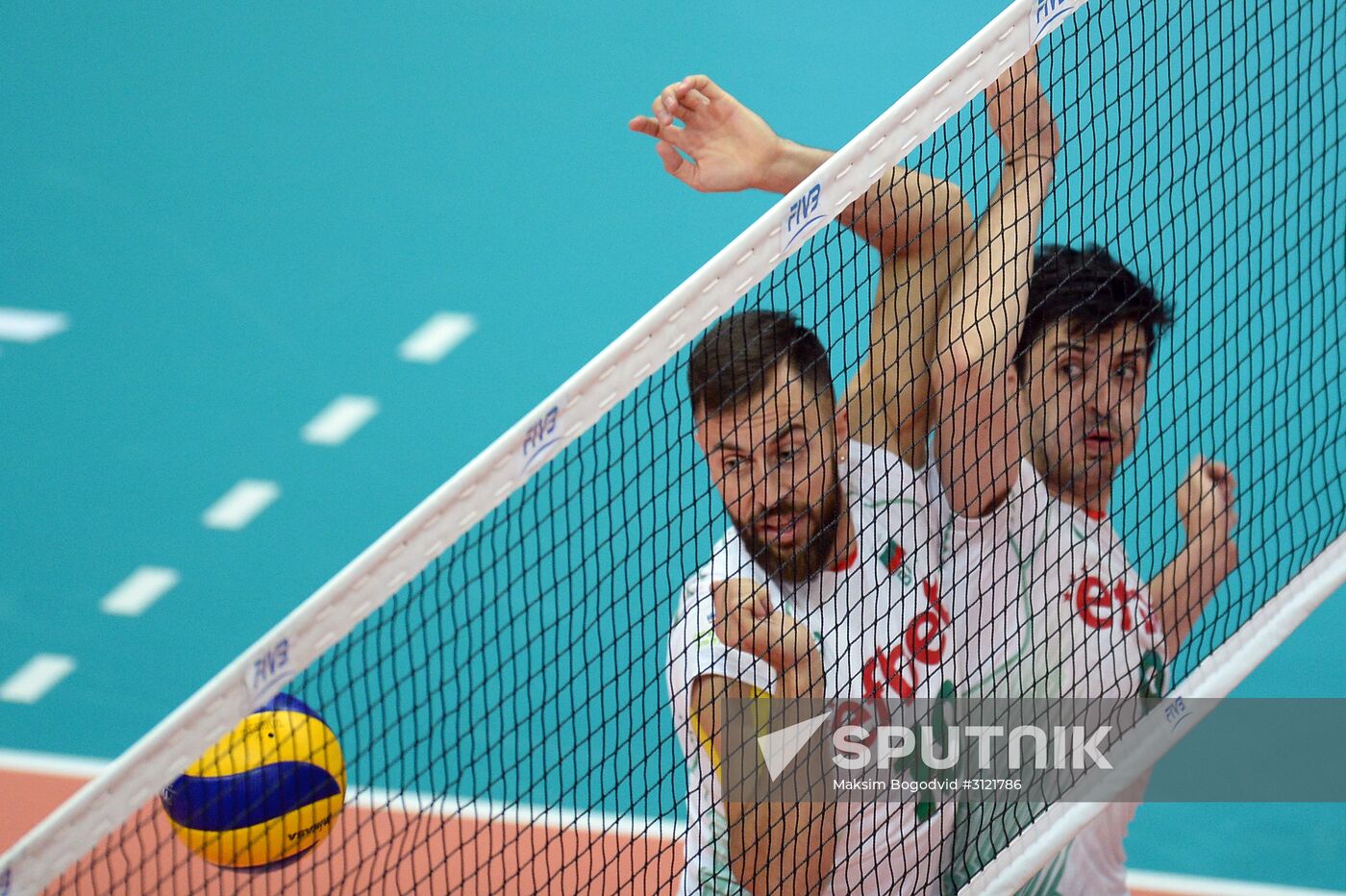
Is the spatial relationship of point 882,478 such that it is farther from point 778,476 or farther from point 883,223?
point 883,223

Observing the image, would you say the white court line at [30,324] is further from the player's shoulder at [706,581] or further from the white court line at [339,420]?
the player's shoulder at [706,581]

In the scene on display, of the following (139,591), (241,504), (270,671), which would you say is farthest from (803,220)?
(139,591)

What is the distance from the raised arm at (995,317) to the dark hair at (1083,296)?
9 cm

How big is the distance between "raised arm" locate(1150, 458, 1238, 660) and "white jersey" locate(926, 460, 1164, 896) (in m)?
0.14

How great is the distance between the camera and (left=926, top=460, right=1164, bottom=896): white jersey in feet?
5.06

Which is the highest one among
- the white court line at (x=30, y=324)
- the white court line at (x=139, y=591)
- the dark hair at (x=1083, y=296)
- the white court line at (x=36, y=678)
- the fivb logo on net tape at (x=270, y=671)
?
the white court line at (x=30, y=324)

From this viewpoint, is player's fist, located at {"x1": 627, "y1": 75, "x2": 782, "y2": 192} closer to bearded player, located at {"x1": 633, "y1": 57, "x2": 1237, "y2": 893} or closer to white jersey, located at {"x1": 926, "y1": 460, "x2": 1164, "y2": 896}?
bearded player, located at {"x1": 633, "y1": 57, "x2": 1237, "y2": 893}

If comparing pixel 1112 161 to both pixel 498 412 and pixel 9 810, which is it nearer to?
pixel 498 412

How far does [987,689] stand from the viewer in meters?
1.54

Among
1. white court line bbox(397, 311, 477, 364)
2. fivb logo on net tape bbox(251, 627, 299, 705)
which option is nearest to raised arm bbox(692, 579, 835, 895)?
fivb logo on net tape bbox(251, 627, 299, 705)

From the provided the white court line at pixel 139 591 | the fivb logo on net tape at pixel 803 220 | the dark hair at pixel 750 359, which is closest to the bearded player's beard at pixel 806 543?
the dark hair at pixel 750 359

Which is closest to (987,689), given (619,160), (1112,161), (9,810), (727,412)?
(727,412)

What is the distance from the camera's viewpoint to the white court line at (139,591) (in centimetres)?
349

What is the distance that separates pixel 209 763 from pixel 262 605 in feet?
6.02
